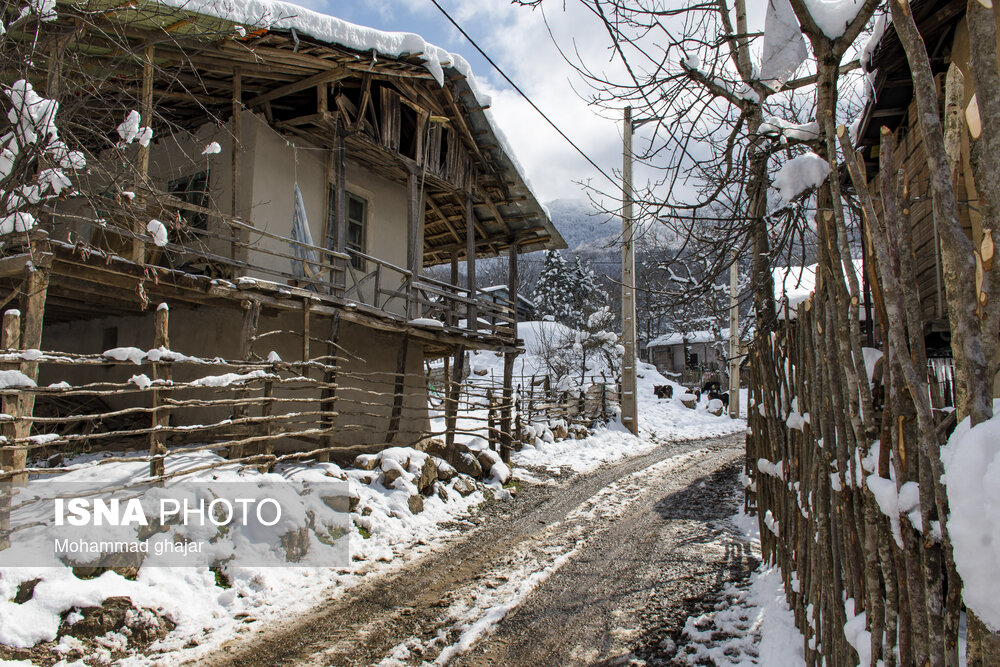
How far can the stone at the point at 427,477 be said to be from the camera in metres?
7.80

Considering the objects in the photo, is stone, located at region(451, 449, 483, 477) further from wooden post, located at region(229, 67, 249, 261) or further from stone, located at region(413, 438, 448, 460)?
wooden post, located at region(229, 67, 249, 261)

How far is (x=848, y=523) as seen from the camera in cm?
239

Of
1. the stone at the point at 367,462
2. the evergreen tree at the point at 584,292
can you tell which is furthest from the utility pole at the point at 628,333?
the evergreen tree at the point at 584,292

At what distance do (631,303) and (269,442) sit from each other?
35.5 ft

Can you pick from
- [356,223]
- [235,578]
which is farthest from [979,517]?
[356,223]

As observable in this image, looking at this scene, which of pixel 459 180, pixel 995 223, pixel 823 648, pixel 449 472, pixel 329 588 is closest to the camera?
pixel 995 223

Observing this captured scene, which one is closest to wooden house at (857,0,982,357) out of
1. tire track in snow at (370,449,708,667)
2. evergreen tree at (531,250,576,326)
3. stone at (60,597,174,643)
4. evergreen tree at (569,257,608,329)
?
tire track in snow at (370,449,708,667)

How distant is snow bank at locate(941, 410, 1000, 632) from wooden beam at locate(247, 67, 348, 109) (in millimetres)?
8987

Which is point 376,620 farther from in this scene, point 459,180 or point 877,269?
point 459,180

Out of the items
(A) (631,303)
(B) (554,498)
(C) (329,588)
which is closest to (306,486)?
(C) (329,588)

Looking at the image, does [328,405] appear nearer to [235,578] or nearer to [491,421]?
[235,578]

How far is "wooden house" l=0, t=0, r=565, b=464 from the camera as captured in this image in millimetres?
6281

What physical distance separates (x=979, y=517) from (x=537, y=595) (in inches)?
154

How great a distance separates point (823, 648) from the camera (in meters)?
2.74
